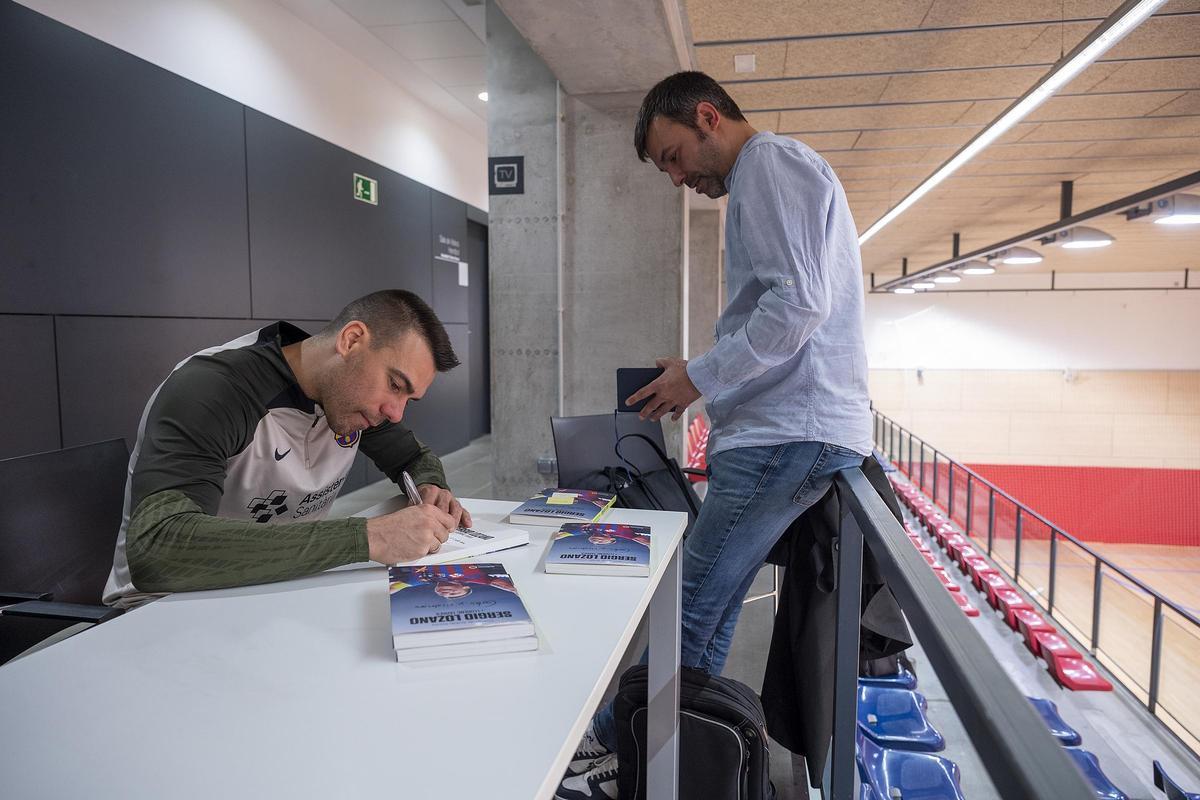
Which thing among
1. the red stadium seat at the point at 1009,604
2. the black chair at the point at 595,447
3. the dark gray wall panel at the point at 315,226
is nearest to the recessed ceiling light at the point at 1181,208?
the red stadium seat at the point at 1009,604

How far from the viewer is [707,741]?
64.1 inches

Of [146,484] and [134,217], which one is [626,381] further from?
[134,217]

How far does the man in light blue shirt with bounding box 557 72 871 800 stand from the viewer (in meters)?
1.56

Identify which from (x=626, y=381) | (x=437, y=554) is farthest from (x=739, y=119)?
(x=437, y=554)

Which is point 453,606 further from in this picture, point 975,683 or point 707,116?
point 707,116

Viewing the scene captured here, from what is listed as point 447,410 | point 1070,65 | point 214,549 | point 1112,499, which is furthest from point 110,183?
point 1112,499

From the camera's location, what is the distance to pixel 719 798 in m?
1.62

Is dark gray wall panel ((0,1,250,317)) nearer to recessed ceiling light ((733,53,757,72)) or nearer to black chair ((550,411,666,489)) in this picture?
black chair ((550,411,666,489))

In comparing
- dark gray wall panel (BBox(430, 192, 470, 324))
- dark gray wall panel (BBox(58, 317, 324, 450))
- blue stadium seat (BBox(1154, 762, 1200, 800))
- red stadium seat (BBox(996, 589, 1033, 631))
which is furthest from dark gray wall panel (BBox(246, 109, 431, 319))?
red stadium seat (BBox(996, 589, 1033, 631))

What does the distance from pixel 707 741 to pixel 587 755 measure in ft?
1.33

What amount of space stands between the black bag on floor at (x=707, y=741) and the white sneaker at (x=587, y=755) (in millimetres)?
167

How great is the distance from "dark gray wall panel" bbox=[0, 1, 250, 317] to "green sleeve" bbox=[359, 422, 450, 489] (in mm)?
2102

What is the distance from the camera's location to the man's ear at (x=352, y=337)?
62.7 inches

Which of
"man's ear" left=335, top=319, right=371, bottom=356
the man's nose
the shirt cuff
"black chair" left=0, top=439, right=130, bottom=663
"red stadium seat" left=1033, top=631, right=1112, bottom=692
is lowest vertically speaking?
"red stadium seat" left=1033, top=631, right=1112, bottom=692
